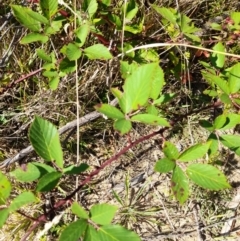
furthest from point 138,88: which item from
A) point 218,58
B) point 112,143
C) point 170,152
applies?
point 112,143

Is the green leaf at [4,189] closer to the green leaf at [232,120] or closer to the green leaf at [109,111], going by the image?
the green leaf at [109,111]

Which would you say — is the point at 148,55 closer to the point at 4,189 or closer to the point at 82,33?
the point at 82,33

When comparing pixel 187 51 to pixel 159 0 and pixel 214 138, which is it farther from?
pixel 214 138

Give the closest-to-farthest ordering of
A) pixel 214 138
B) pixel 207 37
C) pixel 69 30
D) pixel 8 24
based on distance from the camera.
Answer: pixel 214 138, pixel 69 30, pixel 8 24, pixel 207 37

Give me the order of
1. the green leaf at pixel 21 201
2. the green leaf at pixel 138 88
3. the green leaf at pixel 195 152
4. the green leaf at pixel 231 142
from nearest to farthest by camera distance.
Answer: the green leaf at pixel 21 201
the green leaf at pixel 138 88
the green leaf at pixel 195 152
the green leaf at pixel 231 142

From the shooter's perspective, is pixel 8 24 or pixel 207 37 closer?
pixel 8 24

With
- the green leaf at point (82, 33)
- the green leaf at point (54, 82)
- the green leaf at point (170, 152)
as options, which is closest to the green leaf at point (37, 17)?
the green leaf at point (82, 33)

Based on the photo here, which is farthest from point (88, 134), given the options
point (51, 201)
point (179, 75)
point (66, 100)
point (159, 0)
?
point (159, 0)
